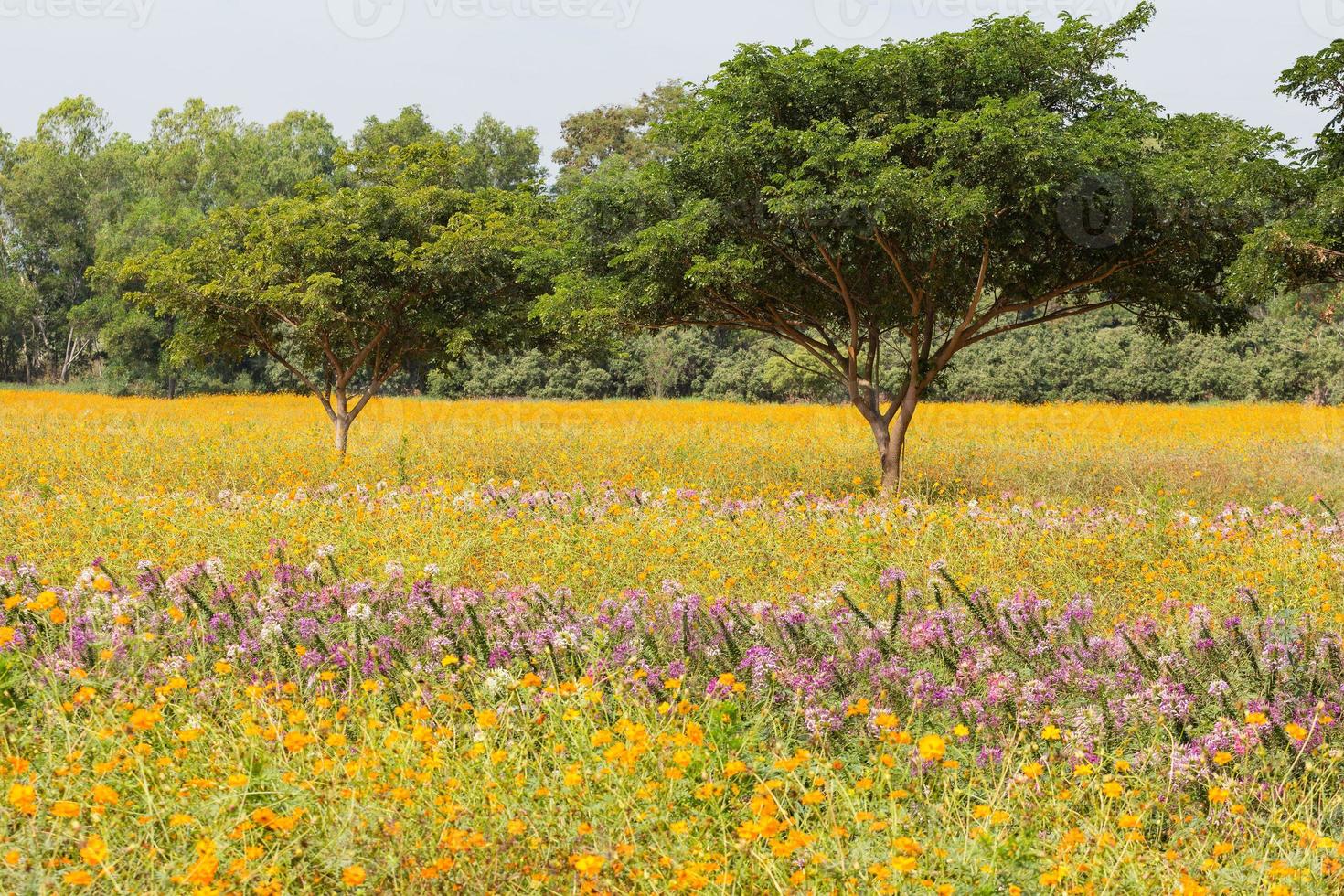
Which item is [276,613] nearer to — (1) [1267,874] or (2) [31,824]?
(2) [31,824]

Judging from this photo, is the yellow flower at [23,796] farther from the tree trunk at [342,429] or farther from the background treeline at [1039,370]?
the background treeline at [1039,370]

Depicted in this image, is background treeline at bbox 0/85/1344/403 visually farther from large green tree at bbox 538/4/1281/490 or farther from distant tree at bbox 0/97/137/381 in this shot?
large green tree at bbox 538/4/1281/490

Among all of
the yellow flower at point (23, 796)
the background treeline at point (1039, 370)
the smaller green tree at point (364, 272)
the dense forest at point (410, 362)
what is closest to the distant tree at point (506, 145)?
the dense forest at point (410, 362)

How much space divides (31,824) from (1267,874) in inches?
140

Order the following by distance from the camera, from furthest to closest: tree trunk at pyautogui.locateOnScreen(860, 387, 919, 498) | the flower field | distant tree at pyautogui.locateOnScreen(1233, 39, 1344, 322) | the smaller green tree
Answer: the smaller green tree, tree trunk at pyautogui.locateOnScreen(860, 387, 919, 498), distant tree at pyautogui.locateOnScreen(1233, 39, 1344, 322), the flower field

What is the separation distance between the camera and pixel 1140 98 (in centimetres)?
1204

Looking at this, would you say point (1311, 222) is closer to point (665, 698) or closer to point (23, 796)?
point (665, 698)

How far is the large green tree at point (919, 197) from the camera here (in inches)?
405

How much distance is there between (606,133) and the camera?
176 ft

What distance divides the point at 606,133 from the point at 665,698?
170 feet

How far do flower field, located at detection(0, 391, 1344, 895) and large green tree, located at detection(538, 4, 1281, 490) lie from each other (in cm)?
303

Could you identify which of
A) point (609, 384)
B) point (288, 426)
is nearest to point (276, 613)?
point (288, 426)

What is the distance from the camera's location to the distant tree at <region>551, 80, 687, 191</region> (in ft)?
169

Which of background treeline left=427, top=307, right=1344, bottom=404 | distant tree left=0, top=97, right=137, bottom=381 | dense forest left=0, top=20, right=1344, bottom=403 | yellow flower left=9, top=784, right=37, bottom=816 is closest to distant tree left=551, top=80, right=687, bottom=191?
dense forest left=0, top=20, right=1344, bottom=403
